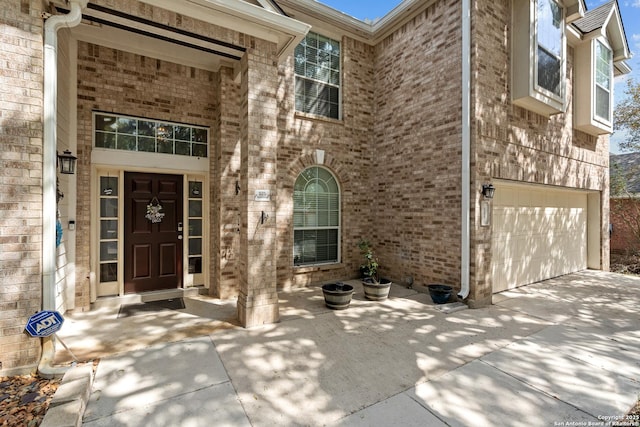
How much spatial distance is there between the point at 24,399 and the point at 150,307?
2299mm

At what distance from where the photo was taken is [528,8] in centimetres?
558

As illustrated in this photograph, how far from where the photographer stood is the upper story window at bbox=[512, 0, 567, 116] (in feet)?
18.3

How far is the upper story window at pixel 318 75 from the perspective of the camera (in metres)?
6.45

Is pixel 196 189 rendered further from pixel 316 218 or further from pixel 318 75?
pixel 318 75

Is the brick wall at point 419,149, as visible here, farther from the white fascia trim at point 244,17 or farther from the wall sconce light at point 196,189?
the wall sconce light at point 196,189

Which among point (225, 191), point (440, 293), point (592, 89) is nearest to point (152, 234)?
point (225, 191)

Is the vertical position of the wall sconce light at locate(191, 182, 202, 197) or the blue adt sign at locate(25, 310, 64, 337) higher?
the wall sconce light at locate(191, 182, 202, 197)

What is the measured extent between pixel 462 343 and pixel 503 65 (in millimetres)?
5174

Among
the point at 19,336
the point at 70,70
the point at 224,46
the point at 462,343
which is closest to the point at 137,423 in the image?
the point at 19,336

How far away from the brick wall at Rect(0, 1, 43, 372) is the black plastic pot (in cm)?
543

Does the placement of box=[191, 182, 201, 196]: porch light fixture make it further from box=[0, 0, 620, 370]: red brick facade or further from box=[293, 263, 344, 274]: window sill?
box=[293, 263, 344, 274]: window sill

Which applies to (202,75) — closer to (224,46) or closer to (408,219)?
(224,46)

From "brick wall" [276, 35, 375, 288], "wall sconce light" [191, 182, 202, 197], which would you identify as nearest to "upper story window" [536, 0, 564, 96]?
"brick wall" [276, 35, 375, 288]

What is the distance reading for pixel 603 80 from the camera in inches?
316
